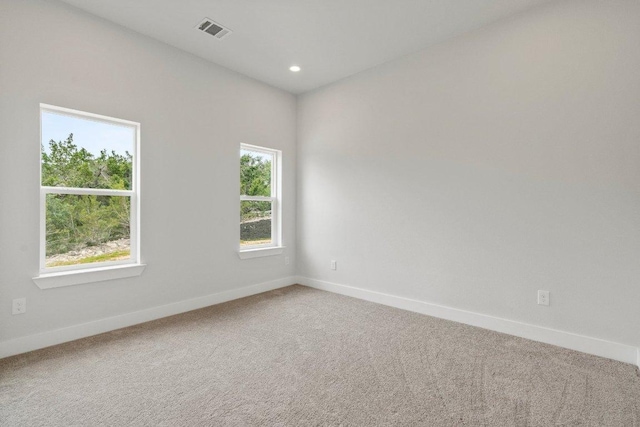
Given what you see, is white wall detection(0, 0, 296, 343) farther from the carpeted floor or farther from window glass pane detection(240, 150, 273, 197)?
the carpeted floor

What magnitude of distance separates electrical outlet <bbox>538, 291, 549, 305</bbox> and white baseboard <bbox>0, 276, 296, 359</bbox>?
3098 millimetres

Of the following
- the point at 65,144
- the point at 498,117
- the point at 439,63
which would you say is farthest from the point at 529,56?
the point at 65,144

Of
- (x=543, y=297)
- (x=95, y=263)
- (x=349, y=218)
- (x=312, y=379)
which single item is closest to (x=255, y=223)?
(x=349, y=218)

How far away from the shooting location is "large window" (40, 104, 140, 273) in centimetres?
266

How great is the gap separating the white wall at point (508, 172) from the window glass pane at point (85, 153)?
8.06ft

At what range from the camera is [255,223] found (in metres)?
4.32

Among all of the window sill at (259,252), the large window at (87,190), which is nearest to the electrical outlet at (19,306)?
the large window at (87,190)

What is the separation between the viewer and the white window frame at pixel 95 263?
2.59 metres

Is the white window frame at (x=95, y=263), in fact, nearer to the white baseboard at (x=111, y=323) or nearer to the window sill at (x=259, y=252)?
the white baseboard at (x=111, y=323)

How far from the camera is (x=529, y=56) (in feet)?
9.05

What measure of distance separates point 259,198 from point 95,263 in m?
1.98

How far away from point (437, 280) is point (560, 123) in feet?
5.88

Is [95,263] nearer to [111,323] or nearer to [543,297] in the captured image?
[111,323]

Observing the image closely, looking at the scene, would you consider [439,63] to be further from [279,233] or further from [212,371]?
[212,371]
